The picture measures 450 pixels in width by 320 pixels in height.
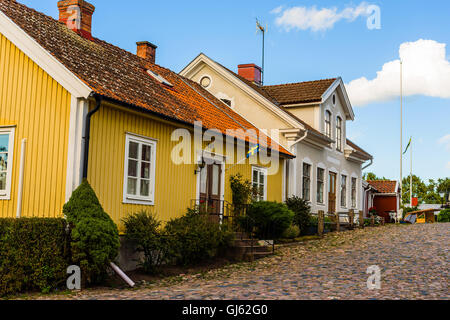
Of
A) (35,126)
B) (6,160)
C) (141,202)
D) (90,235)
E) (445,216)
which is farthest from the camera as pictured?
(445,216)

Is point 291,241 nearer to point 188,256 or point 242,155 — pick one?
point 242,155

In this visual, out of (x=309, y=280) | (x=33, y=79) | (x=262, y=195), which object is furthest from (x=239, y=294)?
(x=262, y=195)

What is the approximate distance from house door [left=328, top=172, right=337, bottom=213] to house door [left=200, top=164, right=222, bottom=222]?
34.2ft

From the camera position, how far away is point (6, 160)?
13.1 meters

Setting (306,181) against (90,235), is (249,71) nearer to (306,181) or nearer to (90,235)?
(306,181)

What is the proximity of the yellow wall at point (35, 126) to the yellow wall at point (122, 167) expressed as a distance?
0.75 meters

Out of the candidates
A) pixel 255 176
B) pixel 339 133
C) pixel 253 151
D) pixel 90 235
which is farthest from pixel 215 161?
pixel 339 133

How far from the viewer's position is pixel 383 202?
44.5m

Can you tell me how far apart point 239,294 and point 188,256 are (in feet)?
14.3

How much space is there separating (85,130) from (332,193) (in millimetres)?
17151

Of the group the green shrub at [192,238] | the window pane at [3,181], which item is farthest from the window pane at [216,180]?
the window pane at [3,181]

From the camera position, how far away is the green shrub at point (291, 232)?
1939 centimetres

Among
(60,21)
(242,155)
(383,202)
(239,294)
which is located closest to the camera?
(239,294)

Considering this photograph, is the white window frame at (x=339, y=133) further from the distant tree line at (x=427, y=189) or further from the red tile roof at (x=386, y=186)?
the distant tree line at (x=427, y=189)
